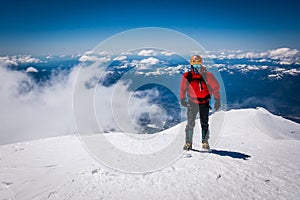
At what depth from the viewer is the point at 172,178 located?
6.05 meters

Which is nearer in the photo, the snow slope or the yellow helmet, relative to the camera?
the snow slope

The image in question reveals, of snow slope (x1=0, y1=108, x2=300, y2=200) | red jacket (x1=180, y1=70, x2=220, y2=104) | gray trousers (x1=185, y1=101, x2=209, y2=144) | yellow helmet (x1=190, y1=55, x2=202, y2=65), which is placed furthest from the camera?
gray trousers (x1=185, y1=101, x2=209, y2=144)

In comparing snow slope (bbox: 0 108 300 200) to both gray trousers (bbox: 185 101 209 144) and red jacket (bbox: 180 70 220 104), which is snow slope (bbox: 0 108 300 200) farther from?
red jacket (bbox: 180 70 220 104)

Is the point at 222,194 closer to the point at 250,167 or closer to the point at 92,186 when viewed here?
the point at 250,167

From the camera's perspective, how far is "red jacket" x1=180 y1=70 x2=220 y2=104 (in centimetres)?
739

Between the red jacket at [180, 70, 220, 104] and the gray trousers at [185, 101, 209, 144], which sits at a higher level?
the red jacket at [180, 70, 220, 104]

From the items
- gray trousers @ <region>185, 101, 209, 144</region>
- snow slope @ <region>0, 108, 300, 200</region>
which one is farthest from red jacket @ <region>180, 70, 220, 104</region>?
snow slope @ <region>0, 108, 300, 200</region>

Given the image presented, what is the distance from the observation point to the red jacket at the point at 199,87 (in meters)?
7.39

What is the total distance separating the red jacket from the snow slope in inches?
83.0

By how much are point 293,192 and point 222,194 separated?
169cm

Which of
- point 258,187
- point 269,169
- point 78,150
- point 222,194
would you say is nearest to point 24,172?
point 78,150

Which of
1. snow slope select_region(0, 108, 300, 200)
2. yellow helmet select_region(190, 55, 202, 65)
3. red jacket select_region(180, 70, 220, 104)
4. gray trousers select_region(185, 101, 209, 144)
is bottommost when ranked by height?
snow slope select_region(0, 108, 300, 200)

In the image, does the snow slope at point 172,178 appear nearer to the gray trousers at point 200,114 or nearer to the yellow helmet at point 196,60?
the gray trousers at point 200,114

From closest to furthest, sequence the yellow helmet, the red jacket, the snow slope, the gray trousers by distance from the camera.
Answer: the snow slope < the yellow helmet < the red jacket < the gray trousers
